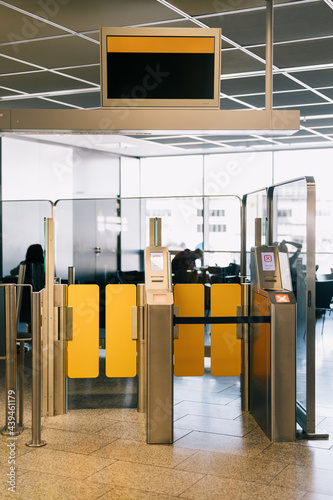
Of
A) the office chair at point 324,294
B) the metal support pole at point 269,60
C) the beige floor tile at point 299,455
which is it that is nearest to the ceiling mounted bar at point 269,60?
the metal support pole at point 269,60

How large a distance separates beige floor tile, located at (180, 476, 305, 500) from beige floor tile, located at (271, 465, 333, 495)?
0.26 feet

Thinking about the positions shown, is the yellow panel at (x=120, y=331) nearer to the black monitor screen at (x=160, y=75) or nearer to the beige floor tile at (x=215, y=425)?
the beige floor tile at (x=215, y=425)

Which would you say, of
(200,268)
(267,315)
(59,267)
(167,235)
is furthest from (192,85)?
(167,235)

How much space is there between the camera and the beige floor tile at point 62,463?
359 cm

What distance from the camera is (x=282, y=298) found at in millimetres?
4176

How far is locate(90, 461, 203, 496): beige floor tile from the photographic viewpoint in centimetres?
337

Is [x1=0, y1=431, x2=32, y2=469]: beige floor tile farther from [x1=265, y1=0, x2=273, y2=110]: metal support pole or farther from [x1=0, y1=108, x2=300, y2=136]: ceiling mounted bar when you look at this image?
[x1=265, y1=0, x2=273, y2=110]: metal support pole

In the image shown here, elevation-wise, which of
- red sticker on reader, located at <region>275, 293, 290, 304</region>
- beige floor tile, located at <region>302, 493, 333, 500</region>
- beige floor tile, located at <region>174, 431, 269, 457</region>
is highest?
red sticker on reader, located at <region>275, 293, 290, 304</region>

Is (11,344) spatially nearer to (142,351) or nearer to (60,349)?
(60,349)

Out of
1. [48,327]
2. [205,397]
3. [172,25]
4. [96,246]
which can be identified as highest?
[172,25]

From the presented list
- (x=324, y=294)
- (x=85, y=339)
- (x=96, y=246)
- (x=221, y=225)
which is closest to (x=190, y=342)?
(x=85, y=339)

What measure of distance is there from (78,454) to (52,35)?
3449 millimetres

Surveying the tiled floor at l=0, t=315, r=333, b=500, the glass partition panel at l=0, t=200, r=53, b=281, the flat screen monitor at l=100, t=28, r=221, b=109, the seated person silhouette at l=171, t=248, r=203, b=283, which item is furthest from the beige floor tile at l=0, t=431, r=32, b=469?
the glass partition panel at l=0, t=200, r=53, b=281

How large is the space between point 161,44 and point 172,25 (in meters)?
1.30
